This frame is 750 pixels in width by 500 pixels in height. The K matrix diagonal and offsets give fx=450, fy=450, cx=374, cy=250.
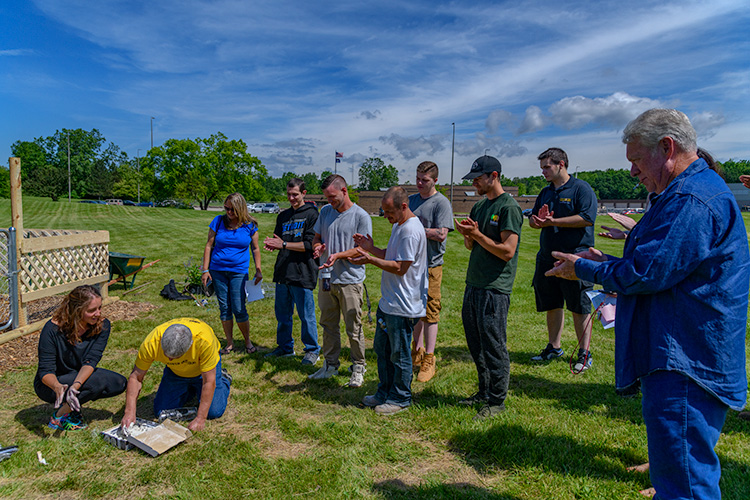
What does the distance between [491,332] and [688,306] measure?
1.87m

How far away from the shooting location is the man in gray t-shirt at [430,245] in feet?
15.2

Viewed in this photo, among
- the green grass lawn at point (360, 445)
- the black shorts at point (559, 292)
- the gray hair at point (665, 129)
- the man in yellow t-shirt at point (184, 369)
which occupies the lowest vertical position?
the green grass lawn at point (360, 445)

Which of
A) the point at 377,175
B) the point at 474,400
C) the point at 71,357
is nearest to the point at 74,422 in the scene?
the point at 71,357

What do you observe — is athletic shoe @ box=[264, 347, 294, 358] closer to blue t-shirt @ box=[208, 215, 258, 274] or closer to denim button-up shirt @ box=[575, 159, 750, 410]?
blue t-shirt @ box=[208, 215, 258, 274]

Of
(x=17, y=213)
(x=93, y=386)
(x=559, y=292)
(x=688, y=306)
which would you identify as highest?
(x=17, y=213)

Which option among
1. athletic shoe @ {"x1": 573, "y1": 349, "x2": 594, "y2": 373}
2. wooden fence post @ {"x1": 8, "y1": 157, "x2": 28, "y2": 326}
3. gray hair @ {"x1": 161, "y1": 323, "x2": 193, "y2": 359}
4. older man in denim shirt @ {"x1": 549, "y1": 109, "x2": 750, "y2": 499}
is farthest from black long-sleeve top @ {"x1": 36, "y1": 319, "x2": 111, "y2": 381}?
athletic shoe @ {"x1": 573, "y1": 349, "x2": 594, "y2": 373}

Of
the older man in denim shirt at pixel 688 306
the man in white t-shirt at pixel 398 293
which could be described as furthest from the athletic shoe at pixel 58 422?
the older man in denim shirt at pixel 688 306

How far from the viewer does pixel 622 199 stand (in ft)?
371

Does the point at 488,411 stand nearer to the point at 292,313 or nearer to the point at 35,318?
the point at 292,313

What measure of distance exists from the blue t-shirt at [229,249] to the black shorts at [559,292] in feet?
10.8

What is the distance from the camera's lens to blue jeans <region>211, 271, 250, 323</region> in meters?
5.25

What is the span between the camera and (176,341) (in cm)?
321

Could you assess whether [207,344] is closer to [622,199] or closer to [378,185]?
[378,185]

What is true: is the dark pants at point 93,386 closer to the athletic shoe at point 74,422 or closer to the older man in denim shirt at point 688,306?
the athletic shoe at point 74,422
